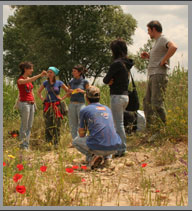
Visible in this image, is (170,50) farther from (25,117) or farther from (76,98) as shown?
(25,117)

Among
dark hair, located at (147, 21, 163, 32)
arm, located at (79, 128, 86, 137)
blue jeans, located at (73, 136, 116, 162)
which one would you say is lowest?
blue jeans, located at (73, 136, 116, 162)

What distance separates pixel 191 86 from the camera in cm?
289

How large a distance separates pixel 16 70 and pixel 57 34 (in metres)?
A: 7.99

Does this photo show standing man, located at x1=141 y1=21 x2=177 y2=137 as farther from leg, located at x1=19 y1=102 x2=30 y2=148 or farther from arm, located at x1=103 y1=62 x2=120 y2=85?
leg, located at x1=19 y1=102 x2=30 y2=148

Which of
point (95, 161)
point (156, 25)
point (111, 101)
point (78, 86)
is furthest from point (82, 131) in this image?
point (156, 25)

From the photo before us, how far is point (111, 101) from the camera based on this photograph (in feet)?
15.8

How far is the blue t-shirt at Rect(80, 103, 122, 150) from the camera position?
4121 millimetres

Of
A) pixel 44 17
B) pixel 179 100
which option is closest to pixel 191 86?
pixel 179 100

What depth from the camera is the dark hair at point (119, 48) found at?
15.6 ft

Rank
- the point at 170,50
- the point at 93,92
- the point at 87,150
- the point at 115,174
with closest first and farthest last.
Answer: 1. the point at 115,174
2. the point at 93,92
3. the point at 87,150
4. the point at 170,50

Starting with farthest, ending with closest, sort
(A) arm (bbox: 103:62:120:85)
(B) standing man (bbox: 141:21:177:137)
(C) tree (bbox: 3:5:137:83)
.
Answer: (C) tree (bbox: 3:5:137:83) < (B) standing man (bbox: 141:21:177:137) < (A) arm (bbox: 103:62:120:85)

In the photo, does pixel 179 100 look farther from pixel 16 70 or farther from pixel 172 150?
pixel 16 70

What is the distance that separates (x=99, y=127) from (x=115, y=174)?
65cm

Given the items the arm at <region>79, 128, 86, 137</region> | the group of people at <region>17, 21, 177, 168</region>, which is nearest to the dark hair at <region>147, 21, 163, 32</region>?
the group of people at <region>17, 21, 177, 168</region>
